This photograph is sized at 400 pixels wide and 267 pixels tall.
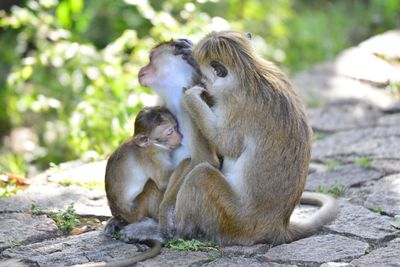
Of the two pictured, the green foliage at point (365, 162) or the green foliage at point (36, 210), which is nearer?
the green foliage at point (36, 210)

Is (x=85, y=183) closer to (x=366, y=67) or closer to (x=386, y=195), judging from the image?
(x=386, y=195)

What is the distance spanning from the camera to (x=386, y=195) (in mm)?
5969

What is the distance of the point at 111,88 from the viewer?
8.61 meters

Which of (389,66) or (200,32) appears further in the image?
(389,66)

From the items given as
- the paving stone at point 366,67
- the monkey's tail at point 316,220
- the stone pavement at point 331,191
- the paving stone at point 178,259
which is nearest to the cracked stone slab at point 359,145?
the stone pavement at point 331,191

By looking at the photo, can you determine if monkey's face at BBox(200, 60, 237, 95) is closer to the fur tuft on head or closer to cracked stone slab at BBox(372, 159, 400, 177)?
the fur tuft on head

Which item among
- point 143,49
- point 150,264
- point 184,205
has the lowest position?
point 150,264

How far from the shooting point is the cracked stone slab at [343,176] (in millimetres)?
6402

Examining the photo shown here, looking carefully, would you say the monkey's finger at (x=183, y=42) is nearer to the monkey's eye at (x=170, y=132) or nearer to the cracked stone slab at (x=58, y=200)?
the monkey's eye at (x=170, y=132)

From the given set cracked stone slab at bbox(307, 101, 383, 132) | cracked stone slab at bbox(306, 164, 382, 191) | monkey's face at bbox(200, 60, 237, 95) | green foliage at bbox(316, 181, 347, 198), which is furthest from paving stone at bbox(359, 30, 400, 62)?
monkey's face at bbox(200, 60, 237, 95)

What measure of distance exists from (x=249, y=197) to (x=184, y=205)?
38 cm

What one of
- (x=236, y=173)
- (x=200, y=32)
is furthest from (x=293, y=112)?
(x=200, y=32)

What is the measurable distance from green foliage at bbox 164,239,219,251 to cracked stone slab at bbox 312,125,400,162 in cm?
233

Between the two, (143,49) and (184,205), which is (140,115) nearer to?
(184,205)
